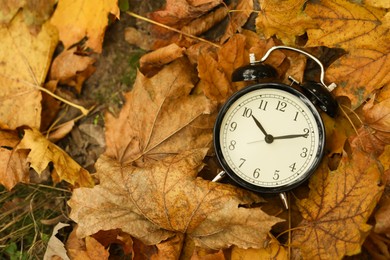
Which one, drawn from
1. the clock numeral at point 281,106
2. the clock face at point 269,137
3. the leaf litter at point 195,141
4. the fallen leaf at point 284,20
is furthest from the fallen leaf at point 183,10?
the clock numeral at point 281,106

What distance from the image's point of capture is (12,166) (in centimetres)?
250

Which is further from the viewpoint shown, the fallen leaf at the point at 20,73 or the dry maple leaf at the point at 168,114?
the fallen leaf at the point at 20,73

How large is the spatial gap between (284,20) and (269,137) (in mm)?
538

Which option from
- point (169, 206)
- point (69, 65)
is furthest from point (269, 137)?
point (69, 65)

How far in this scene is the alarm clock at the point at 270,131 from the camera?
2.21 meters

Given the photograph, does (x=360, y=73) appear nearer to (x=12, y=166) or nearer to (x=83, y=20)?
(x=83, y=20)

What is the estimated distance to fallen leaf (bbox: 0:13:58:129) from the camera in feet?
8.68

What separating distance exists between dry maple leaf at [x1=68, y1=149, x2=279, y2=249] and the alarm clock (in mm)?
113

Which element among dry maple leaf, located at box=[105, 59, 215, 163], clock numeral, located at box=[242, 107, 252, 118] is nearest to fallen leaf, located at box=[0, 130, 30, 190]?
dry maple leaf, located at box=[105, 59, 215, 163]

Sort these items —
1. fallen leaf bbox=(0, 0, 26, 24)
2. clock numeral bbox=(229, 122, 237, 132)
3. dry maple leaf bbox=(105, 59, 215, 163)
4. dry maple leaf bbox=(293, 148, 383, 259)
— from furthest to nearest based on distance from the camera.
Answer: fallen leaf bbox=(0, 0, 26, 24), dry maple leaf bbox=(105, 59, 215, 163), clock numeral bbox=(229, 122, 237, 132), dry maple leaf bbox=(293, 148, 383, 259)

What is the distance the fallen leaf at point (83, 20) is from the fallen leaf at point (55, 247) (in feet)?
2.99

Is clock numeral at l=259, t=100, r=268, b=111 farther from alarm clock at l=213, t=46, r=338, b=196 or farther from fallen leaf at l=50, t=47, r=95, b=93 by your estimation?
fallen leaf at l=50, t=47, r=95, b=93

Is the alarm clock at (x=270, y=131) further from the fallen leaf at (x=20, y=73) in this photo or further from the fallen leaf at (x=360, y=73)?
the fallen leaf at (x=20, y=73)

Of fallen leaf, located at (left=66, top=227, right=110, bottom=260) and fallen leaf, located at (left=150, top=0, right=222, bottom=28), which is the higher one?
fallen leaf, located at (left=150, top=0, right=222, bottom=28)
